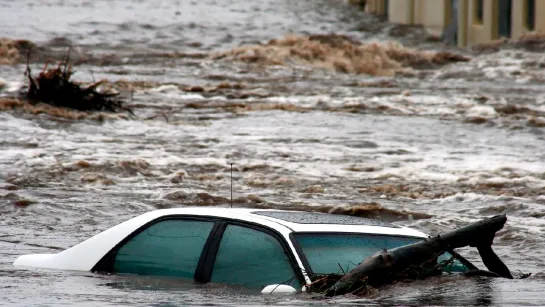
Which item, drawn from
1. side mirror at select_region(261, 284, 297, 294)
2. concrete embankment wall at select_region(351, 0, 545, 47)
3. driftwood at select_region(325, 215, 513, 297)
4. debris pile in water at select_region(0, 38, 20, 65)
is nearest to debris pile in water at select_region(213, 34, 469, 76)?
concrete embankment wall at select_region(351, 0, 545, 47)

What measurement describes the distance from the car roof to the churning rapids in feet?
1.48

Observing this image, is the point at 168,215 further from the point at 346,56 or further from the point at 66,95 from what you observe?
the point at 346,56

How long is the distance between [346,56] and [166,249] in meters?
35.4

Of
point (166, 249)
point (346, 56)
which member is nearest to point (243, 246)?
point (166, 249)

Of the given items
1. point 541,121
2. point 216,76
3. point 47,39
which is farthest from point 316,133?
point 47,39

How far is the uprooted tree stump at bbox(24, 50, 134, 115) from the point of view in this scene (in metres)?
27.0

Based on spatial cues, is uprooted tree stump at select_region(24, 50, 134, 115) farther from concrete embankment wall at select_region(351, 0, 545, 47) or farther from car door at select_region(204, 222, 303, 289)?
car door at select_region(204, 222, 303, 289)

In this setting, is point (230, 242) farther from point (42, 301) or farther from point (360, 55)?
point (360, 55)

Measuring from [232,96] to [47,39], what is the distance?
942 inches

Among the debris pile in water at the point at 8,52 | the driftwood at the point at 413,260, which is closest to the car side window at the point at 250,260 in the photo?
the driftwood at the point at 413,260

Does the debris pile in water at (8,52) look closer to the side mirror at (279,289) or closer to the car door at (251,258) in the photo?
the car door at (251,258)

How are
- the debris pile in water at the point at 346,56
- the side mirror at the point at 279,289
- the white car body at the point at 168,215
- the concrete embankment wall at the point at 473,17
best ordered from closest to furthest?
the side mirror at the point at 279,289
the white car body at the point at 168,215
the concrete embankment wall at the point at 473,17
the debris pile in water at the point at 346,56

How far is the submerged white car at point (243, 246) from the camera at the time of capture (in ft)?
24.2

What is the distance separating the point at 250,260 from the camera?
7551 mm
